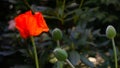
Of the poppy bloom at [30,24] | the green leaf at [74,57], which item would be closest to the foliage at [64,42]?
the green leaf at [74,57]

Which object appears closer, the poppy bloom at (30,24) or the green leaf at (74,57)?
the poppy bloom at (30,24)

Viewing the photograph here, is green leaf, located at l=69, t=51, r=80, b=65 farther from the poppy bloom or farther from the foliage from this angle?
the poppy bloom

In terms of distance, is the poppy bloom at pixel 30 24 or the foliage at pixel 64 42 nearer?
the poppy bloom at pixel 30 24

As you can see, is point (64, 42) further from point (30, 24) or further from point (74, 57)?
point (30, 24)

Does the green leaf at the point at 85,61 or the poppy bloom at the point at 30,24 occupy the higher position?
the poppy bloom at the point at 30,24

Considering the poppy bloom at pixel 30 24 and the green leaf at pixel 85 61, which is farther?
the green leaf at pixel 85 61

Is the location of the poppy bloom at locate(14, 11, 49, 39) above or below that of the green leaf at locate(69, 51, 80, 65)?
above

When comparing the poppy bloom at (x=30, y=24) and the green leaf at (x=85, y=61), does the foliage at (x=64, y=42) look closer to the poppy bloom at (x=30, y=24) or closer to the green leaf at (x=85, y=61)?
the green leaf at (x=85, y=61)

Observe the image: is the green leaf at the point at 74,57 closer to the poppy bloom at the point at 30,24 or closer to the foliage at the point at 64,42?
the foliage at the point at 64,42

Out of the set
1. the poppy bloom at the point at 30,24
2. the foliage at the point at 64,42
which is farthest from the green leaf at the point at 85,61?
the poppy bloom at the point at 30,24

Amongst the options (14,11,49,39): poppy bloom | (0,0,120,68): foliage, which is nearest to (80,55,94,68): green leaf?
(0,0,120,68): foliage
